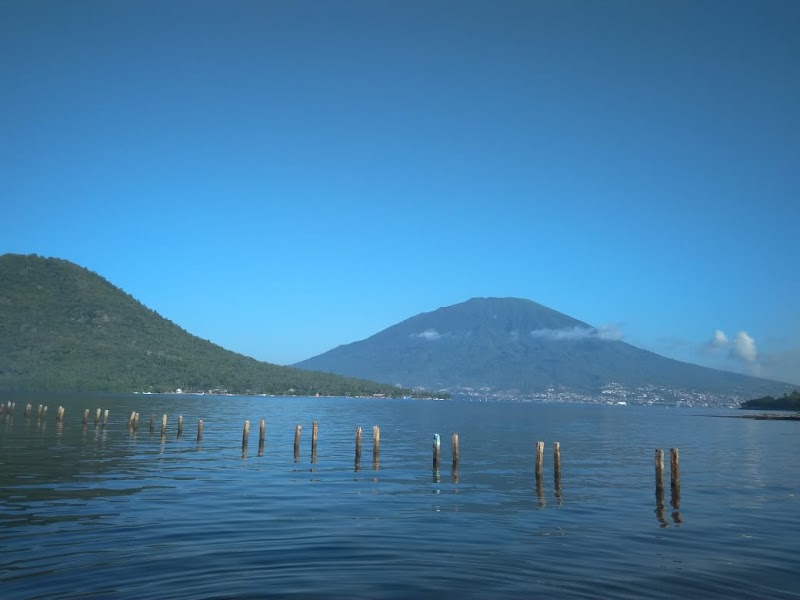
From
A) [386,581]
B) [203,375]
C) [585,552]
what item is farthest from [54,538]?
[203,375]

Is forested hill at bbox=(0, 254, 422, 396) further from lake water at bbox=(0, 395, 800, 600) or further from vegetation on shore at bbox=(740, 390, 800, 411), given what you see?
vegetation on shore at bbox=(740, 390, 800, 411)

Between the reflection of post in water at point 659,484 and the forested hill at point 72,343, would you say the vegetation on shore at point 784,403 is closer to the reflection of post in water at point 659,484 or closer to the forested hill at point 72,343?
the forested hill at point 72,343

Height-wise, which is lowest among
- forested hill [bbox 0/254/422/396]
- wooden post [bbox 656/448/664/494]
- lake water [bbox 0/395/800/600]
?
lake water [bbox 0/395/800/600]

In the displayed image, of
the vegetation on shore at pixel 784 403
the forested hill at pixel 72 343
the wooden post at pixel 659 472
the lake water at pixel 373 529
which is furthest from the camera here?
the vegetation on shore at pixel 784 403

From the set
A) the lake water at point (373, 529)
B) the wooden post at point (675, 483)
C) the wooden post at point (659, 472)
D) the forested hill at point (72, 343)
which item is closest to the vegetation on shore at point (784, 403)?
the forested hill at point (72, 343)

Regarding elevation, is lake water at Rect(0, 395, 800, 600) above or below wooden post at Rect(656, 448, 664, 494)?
below

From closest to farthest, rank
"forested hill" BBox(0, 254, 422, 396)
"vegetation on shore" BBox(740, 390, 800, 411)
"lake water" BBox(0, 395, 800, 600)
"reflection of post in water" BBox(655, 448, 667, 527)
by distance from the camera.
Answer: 1. "lake water" BBox(0, 395, 800, 600)
2. "reflection of post in water" BBox(655, 448, 667, 527)
3. "forested hill" BBox(0, 254, 422, 396)
4. "vegetation on shore" BBox(740, 390, 800, 411)

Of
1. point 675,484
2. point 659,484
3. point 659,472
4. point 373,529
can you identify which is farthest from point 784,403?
point 373,529

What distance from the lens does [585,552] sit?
669 inches

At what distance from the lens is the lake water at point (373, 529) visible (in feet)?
44.9

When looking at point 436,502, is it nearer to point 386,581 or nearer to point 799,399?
point 386,581

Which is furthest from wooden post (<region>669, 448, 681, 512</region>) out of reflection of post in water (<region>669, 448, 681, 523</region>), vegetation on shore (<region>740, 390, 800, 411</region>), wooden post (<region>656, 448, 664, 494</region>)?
vegetation on shore (<region>740, 390, 800, 411</region>)

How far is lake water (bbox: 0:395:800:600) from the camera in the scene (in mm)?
13672

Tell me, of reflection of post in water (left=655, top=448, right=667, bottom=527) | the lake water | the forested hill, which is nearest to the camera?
the lake water
